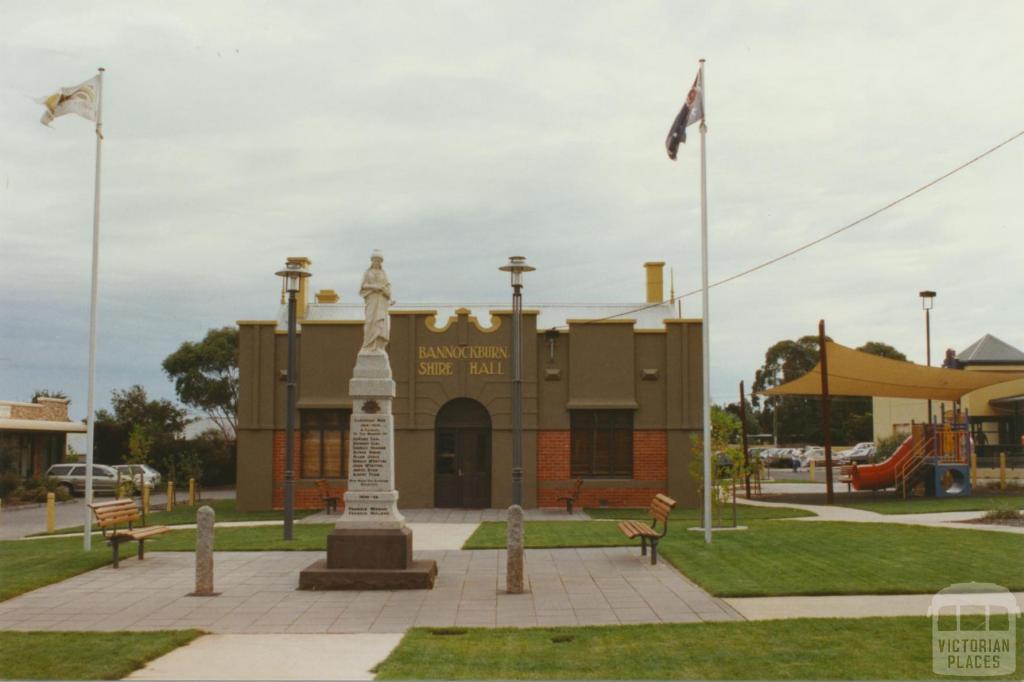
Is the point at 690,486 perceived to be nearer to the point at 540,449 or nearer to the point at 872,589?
the point at 540,449

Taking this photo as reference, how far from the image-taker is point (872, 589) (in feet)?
38.6

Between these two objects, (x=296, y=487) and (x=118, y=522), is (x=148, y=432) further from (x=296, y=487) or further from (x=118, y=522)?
(x=118, y=522)

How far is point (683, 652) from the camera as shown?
8.77m

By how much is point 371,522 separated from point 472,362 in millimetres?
14119

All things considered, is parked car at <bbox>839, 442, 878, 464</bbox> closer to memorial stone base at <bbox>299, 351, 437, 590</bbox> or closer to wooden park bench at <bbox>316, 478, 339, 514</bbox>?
wooden park bench at <bbox>316, 478, 339, 514</bbox>

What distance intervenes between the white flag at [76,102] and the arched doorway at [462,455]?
43.8 ft

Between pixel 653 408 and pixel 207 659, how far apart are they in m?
19.7

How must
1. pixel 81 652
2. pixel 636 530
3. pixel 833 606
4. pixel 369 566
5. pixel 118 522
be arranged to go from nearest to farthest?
pixel 81 652 < pixel 833 606 < pixel 369 566 < pixel 636 530 < pixel 118 522

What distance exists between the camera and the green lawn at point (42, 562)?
13212 millimetres

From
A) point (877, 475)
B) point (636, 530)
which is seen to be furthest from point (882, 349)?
point (636, 530)

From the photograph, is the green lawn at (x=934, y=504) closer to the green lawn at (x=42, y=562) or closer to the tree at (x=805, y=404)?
the green lawn at (x=42, y=562)

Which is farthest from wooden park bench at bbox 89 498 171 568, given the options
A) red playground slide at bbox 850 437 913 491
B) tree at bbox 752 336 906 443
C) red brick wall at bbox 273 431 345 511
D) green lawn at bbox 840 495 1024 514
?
tree at bbox 752 336 906 443

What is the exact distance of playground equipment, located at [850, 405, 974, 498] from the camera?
2927 centimetres

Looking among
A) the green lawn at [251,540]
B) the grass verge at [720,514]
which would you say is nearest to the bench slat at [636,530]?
the green lawn at [251,540]
